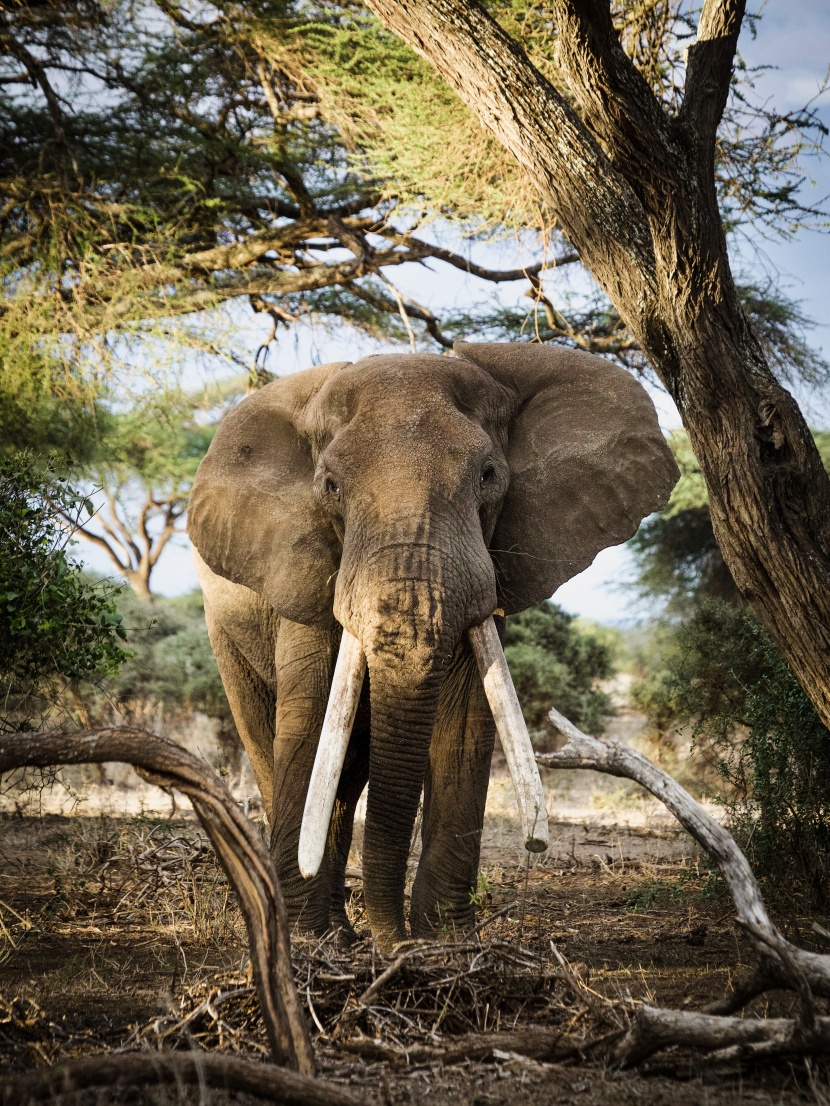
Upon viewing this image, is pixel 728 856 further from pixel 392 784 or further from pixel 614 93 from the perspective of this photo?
pixel 614 93

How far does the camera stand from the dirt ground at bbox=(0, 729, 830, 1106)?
320 cm

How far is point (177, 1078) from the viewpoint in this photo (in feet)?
8.66

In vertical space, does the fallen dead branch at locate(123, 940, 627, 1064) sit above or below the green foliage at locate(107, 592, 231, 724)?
below

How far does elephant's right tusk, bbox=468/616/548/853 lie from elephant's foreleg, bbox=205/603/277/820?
2810mm

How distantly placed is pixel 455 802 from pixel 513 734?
43.8 inches

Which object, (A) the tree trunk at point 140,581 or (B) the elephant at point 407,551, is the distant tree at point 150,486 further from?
(B) the elephant at point 407,551

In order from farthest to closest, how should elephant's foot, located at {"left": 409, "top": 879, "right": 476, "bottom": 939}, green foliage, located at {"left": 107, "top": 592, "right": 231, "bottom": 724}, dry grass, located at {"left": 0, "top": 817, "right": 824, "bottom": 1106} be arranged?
green foliage, located at {"left": 107, "top": 592, "right": 231, "bottom": 724}, elephant's foot, located at {"left": 409, "top": 879, "right": 476, "bottom": 939}, dry grass, located at {"left": 0, "top": 817, "right": 824, "bottom": 1106}

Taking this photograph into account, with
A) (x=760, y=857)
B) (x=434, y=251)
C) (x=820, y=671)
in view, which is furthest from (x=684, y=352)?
(x=434, y=251)

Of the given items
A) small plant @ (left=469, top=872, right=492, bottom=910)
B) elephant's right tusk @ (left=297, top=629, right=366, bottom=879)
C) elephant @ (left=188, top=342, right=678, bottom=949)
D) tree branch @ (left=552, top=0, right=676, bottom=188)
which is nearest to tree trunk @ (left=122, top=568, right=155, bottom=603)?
elephant @ (left=188, top=342, right=678, bottom=949)

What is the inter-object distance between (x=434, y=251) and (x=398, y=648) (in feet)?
31.9

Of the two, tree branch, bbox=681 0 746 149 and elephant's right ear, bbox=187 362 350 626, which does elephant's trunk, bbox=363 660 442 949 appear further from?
tree branch, bbox=681 0 746 149

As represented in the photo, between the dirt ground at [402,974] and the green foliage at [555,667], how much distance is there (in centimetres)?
707

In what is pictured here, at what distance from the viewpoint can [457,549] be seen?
4797 millimetres

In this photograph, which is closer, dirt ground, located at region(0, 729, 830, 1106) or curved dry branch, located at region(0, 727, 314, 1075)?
curved dry branch, located at region(0, 727, 314, 1075)
